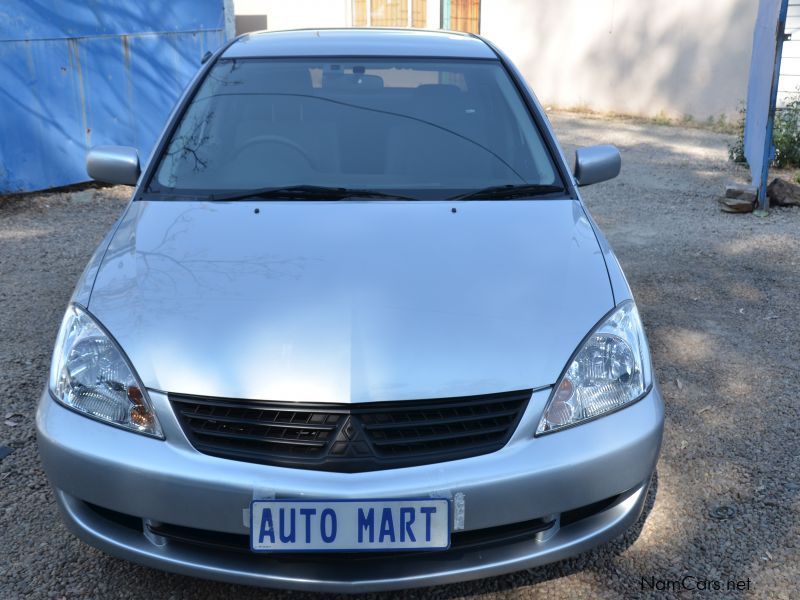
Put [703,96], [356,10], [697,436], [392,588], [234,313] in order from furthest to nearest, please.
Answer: [356,10] → [703,96] → [697,436] → [234,313] → [392,588]

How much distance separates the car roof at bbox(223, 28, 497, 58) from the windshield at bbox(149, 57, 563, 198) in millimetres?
62

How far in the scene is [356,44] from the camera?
3611 millimetres

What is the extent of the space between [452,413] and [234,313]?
2.16 feet

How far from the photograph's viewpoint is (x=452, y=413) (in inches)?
82.1

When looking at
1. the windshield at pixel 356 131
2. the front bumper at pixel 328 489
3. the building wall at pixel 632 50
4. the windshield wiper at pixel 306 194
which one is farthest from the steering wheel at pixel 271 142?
the building wall at pixel 632 50

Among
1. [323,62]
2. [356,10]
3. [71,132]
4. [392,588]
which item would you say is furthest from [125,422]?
[356,10]

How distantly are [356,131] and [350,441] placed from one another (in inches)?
61.7

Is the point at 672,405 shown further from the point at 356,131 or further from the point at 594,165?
the point at 356,131

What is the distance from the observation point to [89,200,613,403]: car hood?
210cm

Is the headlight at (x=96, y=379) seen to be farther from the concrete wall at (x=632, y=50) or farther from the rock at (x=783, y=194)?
the concrete wall at (x=632, y=50)

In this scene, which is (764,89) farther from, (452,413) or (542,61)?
(542,61)

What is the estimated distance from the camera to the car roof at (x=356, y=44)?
3.54 m

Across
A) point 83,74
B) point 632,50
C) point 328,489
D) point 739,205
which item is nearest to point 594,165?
point 328,489

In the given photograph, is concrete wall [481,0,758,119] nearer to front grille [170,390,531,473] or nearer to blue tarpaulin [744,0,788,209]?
blue tarpaulin [744,0,788,209]
